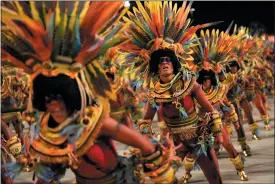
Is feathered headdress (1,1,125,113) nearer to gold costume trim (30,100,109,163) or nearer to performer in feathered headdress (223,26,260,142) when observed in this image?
gold costume trim (30,100,109,163)

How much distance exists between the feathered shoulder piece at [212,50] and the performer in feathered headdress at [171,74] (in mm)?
1032

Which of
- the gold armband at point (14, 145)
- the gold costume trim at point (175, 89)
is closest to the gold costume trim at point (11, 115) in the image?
the gold armband at point (14, 145)

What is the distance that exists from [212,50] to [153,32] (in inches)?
76.4

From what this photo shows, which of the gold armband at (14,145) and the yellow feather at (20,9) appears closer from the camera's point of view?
the yellow feather at (20,9)

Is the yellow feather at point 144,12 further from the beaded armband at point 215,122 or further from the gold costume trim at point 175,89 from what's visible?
the beaded armband at point 215,122

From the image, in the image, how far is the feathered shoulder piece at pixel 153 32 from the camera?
4.32 meters

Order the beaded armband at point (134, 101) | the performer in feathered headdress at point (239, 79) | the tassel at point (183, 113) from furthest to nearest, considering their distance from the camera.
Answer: the performer in feathered headdress at point (239, 79) → the tassel at point (183, 113) → the beaded armband at point (134, 101)

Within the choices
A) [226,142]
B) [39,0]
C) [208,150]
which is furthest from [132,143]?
[226,142]

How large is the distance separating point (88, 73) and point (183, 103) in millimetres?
2181

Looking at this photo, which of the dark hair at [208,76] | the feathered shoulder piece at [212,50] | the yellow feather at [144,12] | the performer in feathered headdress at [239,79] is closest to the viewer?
the yellow feather at [144,12]

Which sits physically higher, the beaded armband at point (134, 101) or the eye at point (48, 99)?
the eye at point (48, 99)

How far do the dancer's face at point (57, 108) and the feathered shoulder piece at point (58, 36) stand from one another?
5.3 inches

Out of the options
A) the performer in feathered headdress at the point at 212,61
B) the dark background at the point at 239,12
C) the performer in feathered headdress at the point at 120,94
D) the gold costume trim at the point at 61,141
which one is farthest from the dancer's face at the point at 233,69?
the dark background at the point at 239,12

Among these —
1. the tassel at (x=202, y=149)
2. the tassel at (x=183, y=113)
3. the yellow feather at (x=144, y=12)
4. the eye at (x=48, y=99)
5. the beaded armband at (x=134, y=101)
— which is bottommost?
the tassel at (x=202, y=149)
